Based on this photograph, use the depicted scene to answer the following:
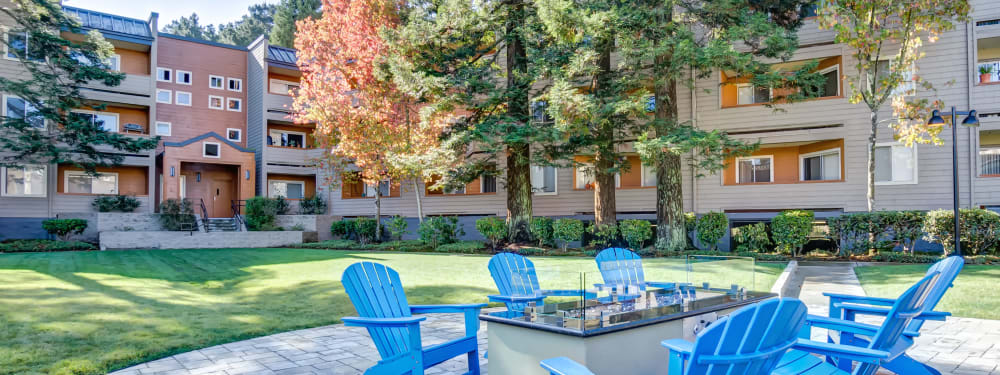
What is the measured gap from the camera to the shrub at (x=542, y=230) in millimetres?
15953

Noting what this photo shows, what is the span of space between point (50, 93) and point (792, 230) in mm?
22456

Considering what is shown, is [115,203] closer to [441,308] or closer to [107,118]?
[107,118]

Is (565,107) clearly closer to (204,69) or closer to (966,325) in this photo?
(966,325)

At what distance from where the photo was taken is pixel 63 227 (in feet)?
A: 60.0

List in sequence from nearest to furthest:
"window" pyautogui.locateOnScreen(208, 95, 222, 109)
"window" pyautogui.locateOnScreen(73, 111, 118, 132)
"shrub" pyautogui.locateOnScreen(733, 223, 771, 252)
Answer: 1. "shrub" pyautogui.locateOnScreen(733, 223, 771, 252)
2. "window" pyautogui.locateOnScreen(73, 111, 118, 132)
3. "window" pyautogui.locateOnScreen(208, 95, 222, 109)

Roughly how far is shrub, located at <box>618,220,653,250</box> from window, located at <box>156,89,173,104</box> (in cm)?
2039

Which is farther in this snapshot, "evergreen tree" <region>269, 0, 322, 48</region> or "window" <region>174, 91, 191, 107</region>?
"evergreen tree" <region>269, 0, 322, 48</region>

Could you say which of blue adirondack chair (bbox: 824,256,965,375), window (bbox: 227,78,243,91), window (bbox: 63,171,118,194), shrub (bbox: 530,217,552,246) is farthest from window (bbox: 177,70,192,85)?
blue adirondack chair (bbox: 824,256,965,375)

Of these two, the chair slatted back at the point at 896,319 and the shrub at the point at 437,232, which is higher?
the chair slatted back at the point at 896,319

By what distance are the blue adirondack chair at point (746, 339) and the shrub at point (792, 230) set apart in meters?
12.6

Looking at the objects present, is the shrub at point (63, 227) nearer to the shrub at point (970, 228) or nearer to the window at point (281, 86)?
the window at point (281, 86)

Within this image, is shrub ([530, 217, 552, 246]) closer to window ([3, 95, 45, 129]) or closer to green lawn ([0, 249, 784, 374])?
green lawn ([0, 249, 784, 374])

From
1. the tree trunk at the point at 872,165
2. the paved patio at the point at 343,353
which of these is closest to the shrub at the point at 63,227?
the paved patio at the point at 343,353

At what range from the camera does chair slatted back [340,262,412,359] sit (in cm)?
350
